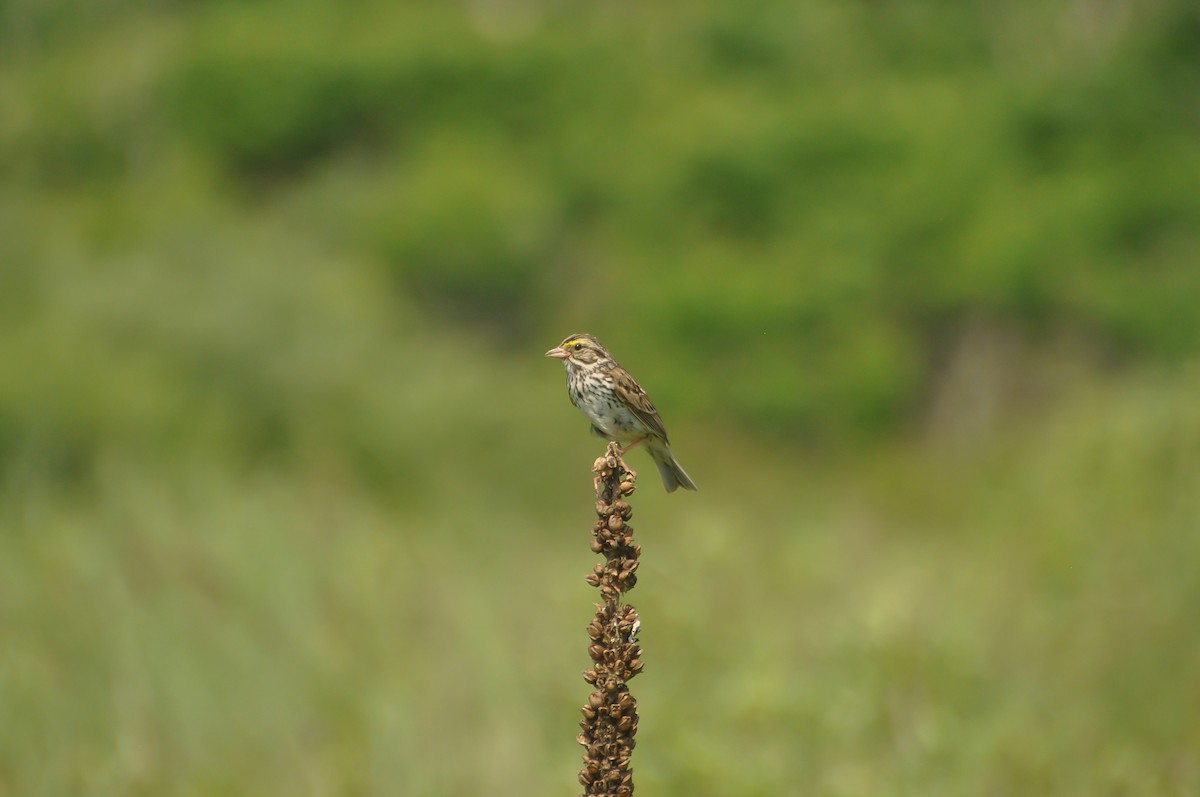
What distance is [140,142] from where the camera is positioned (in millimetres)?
27141

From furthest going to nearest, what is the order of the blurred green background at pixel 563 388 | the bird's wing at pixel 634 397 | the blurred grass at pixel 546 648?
1. the blurred green background at pixel 563 388
2. the blurred grass at pixel 546 648
3. the bird's wing at pixel 634 397

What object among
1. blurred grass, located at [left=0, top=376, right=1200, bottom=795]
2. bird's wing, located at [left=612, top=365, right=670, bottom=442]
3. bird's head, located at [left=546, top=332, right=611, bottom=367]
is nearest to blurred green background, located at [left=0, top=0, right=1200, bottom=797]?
blurred grass, located at [left=0, top=376, right=1200, bottom=795]

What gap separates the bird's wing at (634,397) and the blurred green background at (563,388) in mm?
2621

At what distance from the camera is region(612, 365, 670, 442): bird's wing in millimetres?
5102

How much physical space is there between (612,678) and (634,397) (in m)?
1.88

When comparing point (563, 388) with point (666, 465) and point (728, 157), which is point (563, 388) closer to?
point (728, 157)

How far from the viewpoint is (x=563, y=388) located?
1991 centimetres

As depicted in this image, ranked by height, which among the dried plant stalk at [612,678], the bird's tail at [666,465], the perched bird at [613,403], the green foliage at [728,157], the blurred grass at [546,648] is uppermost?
the green foliage at [728,157]

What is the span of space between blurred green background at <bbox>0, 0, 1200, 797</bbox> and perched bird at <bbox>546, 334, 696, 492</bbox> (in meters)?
2.51

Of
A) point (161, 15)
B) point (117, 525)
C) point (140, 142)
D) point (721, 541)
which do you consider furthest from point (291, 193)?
point (721, 541)

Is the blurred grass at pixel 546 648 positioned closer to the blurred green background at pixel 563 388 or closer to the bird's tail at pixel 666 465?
the blurred green background at pixel 563 388

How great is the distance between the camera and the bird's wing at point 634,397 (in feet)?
16.7

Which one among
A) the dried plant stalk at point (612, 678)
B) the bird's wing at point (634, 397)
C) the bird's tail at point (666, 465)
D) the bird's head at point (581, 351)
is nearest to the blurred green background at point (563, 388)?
the bird's tail at point (666, 465)

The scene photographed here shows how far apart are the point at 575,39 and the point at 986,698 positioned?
21365 millimetres
